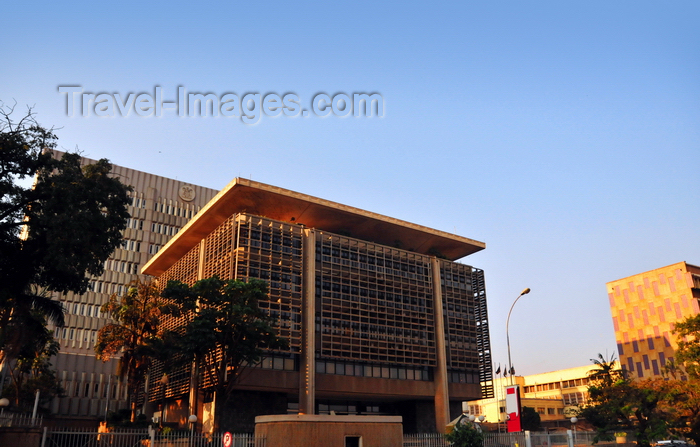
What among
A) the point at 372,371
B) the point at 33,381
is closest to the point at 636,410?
the point at 372,371

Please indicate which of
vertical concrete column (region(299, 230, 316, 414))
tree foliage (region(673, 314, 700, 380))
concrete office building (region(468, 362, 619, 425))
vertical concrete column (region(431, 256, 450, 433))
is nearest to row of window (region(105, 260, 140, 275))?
vertical concrete column (region(299, 230, 316, 414))

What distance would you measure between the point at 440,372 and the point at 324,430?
29905mm

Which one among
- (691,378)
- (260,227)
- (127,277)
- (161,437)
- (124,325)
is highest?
(127,277)

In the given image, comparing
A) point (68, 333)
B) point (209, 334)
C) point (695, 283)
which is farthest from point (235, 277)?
point (695, 283)

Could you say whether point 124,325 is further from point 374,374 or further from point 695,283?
point 695,283

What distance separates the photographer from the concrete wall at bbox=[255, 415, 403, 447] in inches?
1156

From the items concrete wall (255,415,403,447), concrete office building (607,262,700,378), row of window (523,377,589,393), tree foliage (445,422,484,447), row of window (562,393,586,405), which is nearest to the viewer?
concrete wall (255,415,403,447)

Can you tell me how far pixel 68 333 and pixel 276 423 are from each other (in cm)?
6549

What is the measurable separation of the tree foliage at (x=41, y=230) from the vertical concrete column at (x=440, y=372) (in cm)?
3570

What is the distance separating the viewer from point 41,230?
1238 inches

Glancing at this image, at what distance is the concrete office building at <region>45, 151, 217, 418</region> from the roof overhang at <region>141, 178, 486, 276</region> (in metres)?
17.4

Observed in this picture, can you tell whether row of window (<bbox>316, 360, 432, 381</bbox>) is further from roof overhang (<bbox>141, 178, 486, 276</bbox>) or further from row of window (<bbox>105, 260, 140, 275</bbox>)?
row of window (<bbox>105, 260, 140, 275</bbox>)

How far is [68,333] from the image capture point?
274ft

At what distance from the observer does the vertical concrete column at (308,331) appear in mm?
48875
